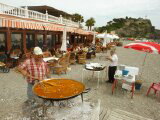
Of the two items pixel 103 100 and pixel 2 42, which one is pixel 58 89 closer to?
pixel 103 100

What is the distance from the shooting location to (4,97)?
513 centimetres

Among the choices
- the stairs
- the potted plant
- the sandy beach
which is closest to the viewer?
the stairs

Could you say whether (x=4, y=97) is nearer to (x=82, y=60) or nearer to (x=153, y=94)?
(x=153, y=94)

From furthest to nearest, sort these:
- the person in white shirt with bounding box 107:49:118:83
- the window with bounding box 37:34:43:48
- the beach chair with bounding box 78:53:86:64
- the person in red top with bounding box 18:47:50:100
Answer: the window with bounding box 37:34:43:48, the beach chair with bounding box 78:53:86:64, the person in white shirt with bounding box 107:49:118:83, the person in red top with bounding box 18:47:50:100

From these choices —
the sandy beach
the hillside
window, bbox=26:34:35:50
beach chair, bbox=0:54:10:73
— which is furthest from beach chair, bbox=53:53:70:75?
the hillside

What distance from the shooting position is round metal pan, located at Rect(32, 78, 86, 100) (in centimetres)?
333

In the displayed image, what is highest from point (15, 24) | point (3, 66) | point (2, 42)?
point (15, 24)

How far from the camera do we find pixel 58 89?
145 inches

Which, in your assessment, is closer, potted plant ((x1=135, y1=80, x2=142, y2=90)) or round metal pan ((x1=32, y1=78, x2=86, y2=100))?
round metal pan ((x1=32, y1=78, x2=86, y2=100))

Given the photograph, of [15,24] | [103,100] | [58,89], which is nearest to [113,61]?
[103,100]

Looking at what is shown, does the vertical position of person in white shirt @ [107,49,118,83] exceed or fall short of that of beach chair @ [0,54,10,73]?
it exceeds it

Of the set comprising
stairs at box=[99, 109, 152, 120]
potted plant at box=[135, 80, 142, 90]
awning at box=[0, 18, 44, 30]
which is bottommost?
stairs at box=[99, 109, 152, 120]

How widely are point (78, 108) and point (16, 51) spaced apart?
7806 millimetres

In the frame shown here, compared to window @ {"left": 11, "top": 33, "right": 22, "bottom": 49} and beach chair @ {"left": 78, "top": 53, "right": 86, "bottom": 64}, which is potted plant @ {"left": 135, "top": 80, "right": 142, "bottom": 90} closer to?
beach chair @ {"left": 78, "top": 53, "right": 86, "bottom": 64}
